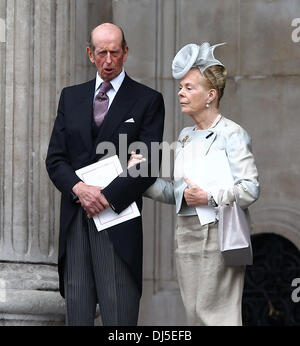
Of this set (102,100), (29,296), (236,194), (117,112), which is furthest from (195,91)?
(29,296)

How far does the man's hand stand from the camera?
27.6 ft

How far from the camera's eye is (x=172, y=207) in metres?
11.0

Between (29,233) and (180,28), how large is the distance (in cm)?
229

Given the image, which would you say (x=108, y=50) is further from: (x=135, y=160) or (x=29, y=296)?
(x=29, y=296)

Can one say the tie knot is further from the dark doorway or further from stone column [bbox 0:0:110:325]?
the dark doorway

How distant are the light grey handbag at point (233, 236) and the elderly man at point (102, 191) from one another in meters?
0.60

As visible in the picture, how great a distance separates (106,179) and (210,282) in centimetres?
87

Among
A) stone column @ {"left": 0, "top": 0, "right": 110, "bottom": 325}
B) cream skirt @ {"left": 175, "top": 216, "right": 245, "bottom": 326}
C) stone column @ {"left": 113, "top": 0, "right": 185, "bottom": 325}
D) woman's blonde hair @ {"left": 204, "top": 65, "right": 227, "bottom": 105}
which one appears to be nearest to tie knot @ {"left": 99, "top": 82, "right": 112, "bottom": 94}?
woman's blonde hair @ {"left": 204, "top": 65, "right": 227, "bottom": 105}

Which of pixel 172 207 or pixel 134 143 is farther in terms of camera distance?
pixel 172 207

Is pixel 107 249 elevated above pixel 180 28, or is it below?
below

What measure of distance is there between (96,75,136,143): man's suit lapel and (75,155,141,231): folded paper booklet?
0.19m
